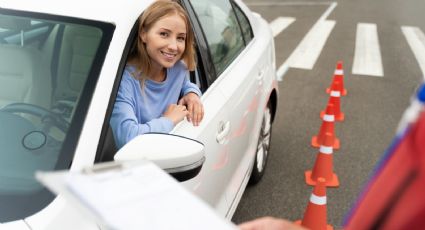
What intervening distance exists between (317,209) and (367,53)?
635 cm

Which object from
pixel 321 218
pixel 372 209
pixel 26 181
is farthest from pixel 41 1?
pixel 321 218

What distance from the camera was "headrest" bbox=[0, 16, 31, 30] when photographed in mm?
2076

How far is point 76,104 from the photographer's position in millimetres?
1819

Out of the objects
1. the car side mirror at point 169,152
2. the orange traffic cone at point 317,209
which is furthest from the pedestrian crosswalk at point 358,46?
the car side mirror at point 169,152

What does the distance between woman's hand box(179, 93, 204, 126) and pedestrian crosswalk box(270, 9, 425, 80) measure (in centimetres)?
498

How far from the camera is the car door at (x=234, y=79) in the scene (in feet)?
8.84

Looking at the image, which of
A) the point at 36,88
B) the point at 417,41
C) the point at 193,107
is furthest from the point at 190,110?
the point at 417,41

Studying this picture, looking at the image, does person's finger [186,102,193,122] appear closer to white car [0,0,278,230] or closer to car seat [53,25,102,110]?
white car [0,0,278,230]

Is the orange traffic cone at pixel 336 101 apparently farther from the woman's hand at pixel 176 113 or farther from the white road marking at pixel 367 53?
the woman's hand at pixel 176 113

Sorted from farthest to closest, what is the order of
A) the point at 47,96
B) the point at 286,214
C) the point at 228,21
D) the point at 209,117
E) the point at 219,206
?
the point at 286,214 → the point at 228,21 → the point at 219,206 → the point at 209,117 → the point at 47,96

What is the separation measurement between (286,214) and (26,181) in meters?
2.32

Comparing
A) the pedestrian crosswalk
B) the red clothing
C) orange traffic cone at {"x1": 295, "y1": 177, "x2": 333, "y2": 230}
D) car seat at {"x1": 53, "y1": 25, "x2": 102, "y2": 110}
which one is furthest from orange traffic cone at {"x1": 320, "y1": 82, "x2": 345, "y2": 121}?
the red clothing

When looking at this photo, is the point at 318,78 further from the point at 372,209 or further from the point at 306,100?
the point at 372,209

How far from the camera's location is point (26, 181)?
1659 millimetres
